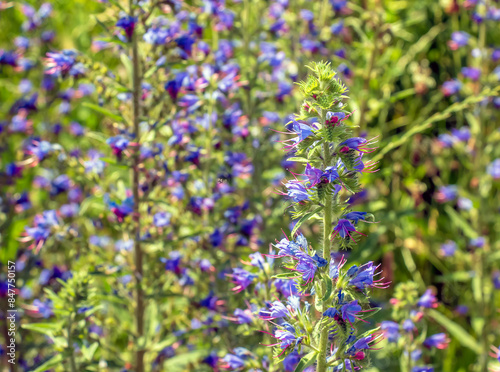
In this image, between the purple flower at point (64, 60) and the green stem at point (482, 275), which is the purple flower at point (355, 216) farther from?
the green stem at point (482, 275)

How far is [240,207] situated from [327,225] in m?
1.63

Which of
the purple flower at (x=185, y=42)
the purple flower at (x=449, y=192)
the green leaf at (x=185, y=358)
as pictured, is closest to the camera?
the purple flower at (x=185, y=42)

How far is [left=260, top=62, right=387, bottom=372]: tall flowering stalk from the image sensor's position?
1633 millimetres

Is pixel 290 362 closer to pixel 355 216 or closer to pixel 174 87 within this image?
pixel 355 216

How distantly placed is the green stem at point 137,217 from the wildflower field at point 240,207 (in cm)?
1

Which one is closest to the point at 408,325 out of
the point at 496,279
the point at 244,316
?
the point at 244,316

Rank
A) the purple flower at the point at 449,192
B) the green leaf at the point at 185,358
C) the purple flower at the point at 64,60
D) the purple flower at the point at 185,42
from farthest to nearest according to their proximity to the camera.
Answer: the purple flower at the point at 449,192, the green leaf at the point at 185,358, the purple flower at the point at 185,42, the purple flower at the point at 64,60

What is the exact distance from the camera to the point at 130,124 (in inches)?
112

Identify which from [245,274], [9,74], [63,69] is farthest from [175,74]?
[9,74]

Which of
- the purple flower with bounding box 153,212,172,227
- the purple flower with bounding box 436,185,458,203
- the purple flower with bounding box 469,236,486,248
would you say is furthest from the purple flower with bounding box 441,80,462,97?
the purple flower with bounding box 153,212,172,227

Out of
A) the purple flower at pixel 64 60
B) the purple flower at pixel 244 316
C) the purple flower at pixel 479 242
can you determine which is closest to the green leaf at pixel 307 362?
the purple flower at pixel 244 316

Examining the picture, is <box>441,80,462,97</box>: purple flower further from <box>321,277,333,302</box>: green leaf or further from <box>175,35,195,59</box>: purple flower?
<box>321,277,333,302</box>: green leaf

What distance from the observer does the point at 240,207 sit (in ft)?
10.9

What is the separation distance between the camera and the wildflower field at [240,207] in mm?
1767
